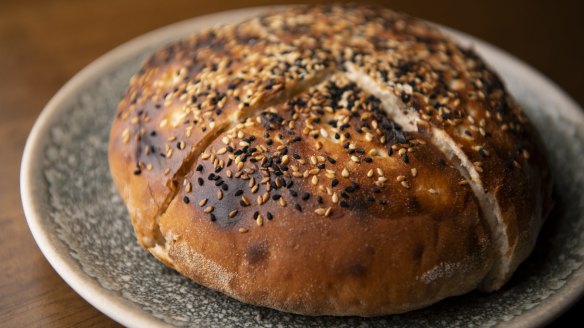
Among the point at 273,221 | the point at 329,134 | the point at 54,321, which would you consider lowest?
the point at 54,321

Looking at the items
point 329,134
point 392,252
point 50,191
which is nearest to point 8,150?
point 50,191

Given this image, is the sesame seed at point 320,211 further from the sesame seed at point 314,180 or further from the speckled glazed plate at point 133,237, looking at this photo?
the speckled glazed plate at point 133,237

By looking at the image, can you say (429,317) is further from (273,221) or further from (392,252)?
(273,221)

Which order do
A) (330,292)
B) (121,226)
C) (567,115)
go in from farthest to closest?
(567,115), (121,226), (330,292)

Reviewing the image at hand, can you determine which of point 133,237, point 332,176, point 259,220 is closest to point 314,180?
point 332,176

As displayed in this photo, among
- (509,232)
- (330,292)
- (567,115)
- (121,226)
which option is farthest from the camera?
(567,115)

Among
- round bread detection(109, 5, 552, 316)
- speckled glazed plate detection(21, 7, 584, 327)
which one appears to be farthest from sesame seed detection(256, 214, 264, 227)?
speckled glazed plate detection(21, 7, 584, 327)
